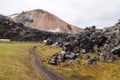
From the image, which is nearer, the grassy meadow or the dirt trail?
the dirt trail

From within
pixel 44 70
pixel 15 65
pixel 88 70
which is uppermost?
pixel 15 65

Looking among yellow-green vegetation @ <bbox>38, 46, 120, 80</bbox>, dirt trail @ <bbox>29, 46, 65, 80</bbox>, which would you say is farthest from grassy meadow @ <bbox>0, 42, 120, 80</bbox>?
dirt trail @ <bbox>29, 46, 65, 80</bbox>

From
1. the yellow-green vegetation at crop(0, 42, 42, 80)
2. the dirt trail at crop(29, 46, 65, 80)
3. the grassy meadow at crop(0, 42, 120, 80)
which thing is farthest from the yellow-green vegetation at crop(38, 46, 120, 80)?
the yellow-green vegetation at crop(0, 42, 42, 80)

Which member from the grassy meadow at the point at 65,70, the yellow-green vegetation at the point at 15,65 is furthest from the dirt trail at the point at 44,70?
the yellow-green vegetation at the point at 15,65

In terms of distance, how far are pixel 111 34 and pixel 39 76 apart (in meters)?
52.5

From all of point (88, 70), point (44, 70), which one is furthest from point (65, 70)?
point (88, 70)

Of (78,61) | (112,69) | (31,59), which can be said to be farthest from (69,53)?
(112,69)

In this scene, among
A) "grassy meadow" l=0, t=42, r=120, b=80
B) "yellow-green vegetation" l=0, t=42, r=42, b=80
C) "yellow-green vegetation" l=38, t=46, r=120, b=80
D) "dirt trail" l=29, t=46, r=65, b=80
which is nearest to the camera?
"yellow-green vegetation" l=0, t=42, r=42, b=80

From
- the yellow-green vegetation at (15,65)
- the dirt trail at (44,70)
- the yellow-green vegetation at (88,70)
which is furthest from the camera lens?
the yellow-green vegetation at (88,70)

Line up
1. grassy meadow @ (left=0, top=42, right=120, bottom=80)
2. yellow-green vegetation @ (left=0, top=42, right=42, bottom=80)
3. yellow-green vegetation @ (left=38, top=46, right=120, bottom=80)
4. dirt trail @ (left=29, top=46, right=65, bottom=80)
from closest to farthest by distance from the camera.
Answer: yellow-green vegetation @ (left=0, top=42, right=42, bottom=80)
dirt trail @ (left=29, top=46, right=65, bottom=80)
grassy meadow @ (left=0, top=42, right=120, bottom=80)
yellow-green vegetation @ (left=38, top=46, right=120, bottom=80)

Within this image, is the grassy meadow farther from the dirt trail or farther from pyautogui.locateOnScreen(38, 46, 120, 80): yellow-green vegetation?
the dirt trail

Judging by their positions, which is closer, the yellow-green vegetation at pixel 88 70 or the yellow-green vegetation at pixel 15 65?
the yellow-green vegetation at pixel 15 65

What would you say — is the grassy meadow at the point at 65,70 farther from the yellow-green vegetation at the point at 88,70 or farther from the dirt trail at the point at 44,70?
the dirt trail at the point at 44,70

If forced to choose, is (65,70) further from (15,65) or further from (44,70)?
(15,65)
